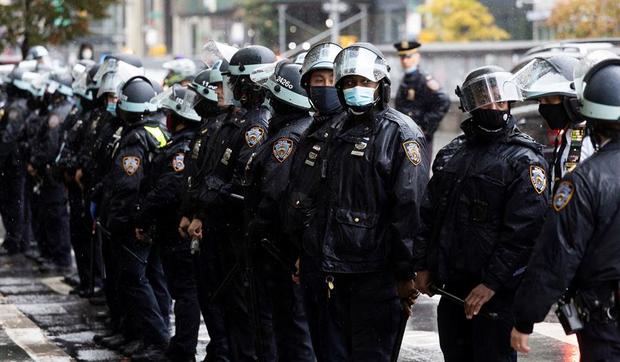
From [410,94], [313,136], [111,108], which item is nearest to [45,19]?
[410,94]

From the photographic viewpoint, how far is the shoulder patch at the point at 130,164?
9305 mm

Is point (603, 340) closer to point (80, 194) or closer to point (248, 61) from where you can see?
point (248, 61)

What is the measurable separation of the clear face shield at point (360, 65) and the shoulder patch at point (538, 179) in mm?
1045

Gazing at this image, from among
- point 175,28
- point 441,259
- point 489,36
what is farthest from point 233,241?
point 175,28

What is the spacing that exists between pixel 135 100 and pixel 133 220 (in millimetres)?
1096

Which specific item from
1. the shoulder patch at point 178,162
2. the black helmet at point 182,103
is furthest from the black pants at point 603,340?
the black helmet at point 182,103

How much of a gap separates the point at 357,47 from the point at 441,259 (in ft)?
4.14

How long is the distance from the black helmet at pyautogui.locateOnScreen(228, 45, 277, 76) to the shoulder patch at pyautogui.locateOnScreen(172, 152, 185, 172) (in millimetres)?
1004

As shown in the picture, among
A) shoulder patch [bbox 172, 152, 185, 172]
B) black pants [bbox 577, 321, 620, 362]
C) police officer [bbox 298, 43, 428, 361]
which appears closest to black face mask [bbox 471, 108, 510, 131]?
police officer [bbox 298, 43, 428, 361]

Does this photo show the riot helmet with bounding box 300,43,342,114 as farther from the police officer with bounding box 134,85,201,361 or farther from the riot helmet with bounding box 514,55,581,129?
the police officer with bounding box 134,85,201,361

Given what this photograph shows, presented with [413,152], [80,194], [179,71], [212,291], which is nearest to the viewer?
[413,152]

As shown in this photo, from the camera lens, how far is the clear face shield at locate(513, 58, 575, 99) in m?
6.69

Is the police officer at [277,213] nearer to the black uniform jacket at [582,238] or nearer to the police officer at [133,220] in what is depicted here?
the police officer at [133,220]

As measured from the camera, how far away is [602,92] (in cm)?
531
